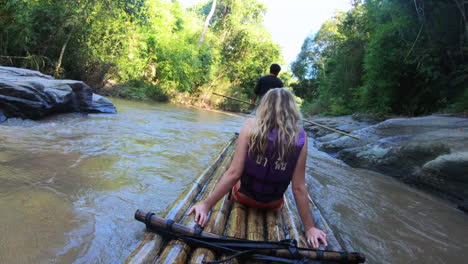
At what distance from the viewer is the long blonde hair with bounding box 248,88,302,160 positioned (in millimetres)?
1771

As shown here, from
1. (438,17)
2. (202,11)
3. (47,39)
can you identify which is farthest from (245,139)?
(202,11)

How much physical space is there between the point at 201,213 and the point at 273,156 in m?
0.60

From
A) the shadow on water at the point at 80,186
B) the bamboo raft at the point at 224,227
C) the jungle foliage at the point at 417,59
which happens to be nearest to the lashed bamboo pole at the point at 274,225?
the bamboo raft at the point at 224,227

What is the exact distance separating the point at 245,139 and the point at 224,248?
656 millimetres

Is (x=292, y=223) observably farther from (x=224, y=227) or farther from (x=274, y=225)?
(x=224, y=227)

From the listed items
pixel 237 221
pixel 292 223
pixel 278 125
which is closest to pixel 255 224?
pixel 237 221

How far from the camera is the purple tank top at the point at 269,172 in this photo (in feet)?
5.95

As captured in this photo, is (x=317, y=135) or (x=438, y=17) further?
(x=317, y=135)

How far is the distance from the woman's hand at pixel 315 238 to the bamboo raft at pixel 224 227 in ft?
0.12

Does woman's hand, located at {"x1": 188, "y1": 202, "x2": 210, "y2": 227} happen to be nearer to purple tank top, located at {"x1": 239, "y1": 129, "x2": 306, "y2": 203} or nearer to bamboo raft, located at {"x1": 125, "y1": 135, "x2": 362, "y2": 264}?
bamboo raft, located at {"x1": 125, "y1": 135, "x2": 362, "y2": 264}

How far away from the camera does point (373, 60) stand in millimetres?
9391

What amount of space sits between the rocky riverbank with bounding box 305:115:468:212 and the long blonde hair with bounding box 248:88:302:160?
131 inches

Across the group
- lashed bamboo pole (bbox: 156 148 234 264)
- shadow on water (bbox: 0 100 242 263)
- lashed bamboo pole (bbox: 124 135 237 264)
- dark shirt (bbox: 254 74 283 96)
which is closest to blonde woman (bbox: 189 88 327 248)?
lashed bamboo pole (bbox: 124 135 237 264)

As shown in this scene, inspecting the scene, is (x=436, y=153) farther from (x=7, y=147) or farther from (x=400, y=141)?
(x=7, y=147)
